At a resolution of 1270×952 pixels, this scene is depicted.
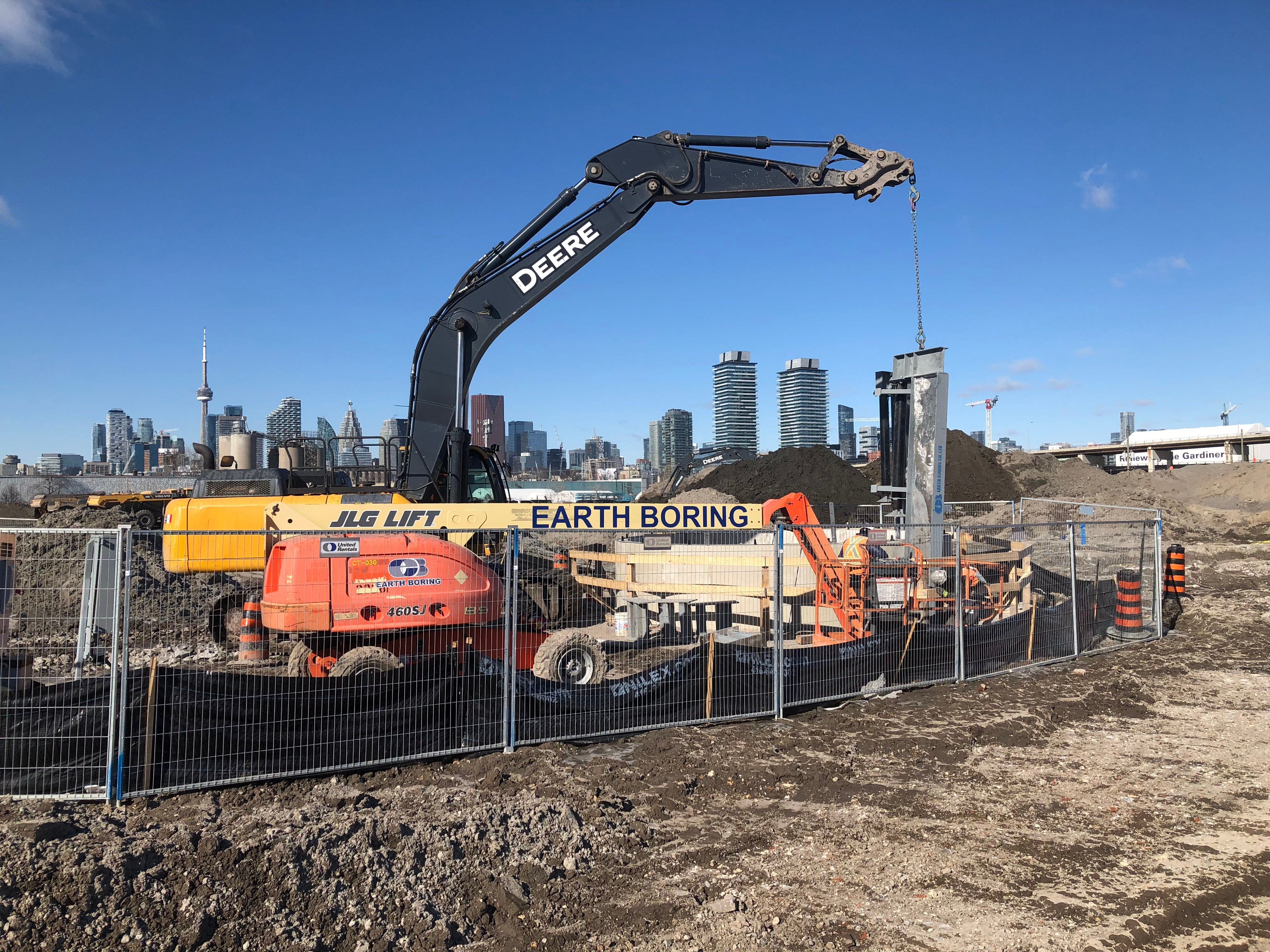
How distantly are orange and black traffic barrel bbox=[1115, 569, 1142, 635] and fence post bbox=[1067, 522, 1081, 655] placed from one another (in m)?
1.19

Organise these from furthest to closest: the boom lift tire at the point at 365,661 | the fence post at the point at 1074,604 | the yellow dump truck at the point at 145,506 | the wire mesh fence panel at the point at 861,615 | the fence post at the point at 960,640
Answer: the yellow dump truck at the point at 145,506
the fence post at the point at 1074,604
the fence post at the point at 960,640
the wire mesh fence panel at the point at 861,615
the boom lift tire at the point at 365,661

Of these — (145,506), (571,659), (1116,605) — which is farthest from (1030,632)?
(145,506)

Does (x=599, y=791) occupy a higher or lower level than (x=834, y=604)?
lower

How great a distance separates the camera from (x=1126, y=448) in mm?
79688

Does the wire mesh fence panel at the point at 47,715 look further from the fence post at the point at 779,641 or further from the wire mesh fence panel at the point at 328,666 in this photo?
the fence post at the point at 779,641

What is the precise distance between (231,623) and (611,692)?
636cm

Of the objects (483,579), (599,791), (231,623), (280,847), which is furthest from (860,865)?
(231,623)

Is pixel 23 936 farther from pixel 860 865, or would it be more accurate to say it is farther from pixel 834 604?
pixel 834 604

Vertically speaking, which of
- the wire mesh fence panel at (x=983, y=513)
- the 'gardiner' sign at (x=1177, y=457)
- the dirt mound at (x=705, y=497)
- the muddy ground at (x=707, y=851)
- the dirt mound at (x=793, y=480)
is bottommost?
the muddy ground at (x=707, y=851)

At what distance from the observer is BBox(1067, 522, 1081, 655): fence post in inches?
414

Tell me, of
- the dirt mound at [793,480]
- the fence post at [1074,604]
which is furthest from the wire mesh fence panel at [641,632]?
the dirt mound at [793,480]

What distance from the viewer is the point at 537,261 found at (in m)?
11.2

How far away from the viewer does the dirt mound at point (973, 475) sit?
35.4 metres

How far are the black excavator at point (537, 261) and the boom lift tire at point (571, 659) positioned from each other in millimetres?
3134
